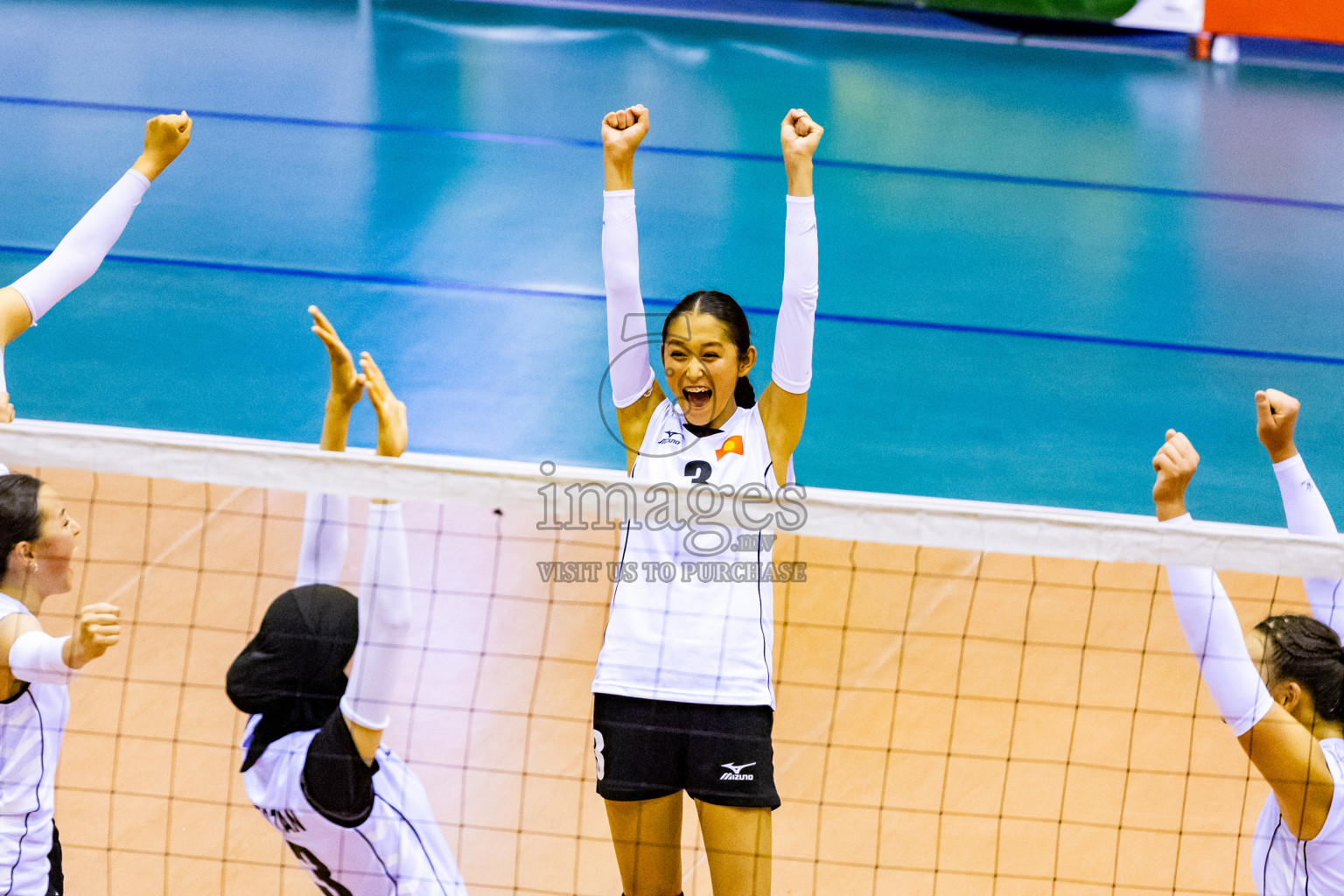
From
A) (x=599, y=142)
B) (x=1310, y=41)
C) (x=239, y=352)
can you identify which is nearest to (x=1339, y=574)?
(x=239, y=352)

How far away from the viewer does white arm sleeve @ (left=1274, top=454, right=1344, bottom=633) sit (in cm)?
271

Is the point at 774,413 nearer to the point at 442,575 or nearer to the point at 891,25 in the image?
the point at 442,575

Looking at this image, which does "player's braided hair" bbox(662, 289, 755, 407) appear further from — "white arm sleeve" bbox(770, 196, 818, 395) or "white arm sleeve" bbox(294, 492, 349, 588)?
"white arm sleeve" bbox(294, 492, 349, 588)

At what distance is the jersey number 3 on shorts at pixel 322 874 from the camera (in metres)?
2.41

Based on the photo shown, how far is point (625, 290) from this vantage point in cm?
297

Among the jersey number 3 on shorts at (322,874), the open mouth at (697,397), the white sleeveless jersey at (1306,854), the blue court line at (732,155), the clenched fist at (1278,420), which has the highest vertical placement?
the blue court line at (732,155)

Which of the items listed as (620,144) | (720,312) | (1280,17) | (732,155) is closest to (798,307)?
(720,312)

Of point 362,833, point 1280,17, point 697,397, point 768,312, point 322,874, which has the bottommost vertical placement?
point 322,874

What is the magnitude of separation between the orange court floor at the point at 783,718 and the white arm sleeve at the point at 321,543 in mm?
900

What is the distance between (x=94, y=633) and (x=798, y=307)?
5.35 feet

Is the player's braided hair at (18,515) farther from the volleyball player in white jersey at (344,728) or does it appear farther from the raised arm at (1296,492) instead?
the raised arm at (1296,492)

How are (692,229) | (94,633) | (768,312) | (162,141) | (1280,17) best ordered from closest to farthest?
(94,633) → (162,141) → (768,312) → (692,229) → (1280,17)

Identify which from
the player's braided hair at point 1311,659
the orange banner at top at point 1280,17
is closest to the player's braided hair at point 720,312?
the player's braided hair at point 1311,659

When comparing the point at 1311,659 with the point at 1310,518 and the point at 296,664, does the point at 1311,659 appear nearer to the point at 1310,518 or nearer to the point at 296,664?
the point at 1310,518
